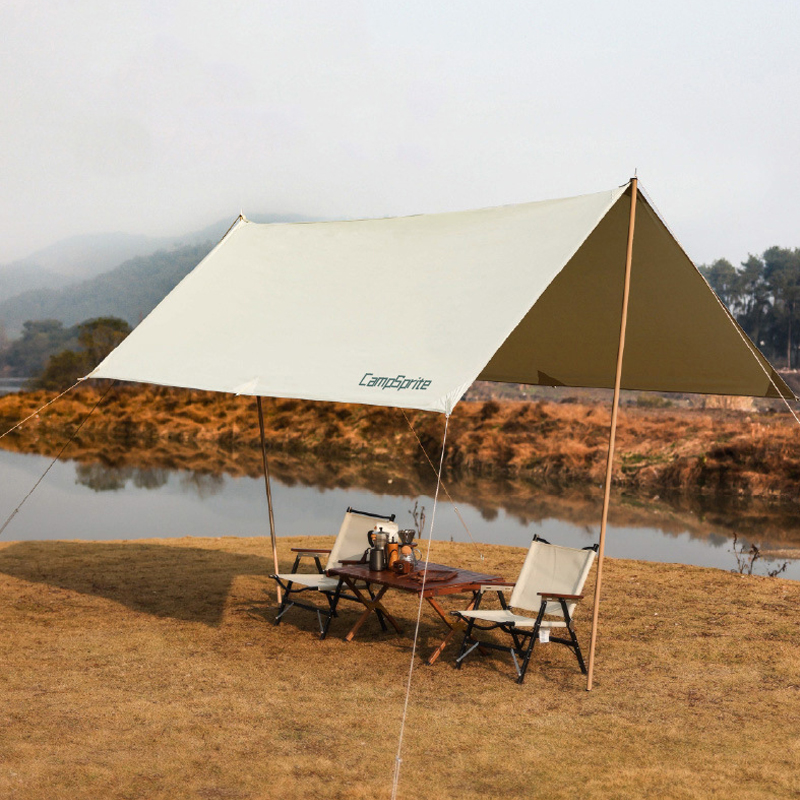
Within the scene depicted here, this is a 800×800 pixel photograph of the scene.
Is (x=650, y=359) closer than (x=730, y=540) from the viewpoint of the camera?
Yes

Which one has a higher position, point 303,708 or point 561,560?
point 561,560

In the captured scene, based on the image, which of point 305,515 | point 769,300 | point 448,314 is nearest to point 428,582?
point 448,314

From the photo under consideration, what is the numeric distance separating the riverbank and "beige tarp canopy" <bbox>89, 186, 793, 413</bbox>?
384 inches

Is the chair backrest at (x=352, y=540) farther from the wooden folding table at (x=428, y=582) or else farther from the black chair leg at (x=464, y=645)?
the black chair leg at (x=464, y=645)

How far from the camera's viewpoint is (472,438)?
20719 millimetres

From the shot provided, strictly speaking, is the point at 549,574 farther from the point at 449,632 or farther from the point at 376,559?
the point at 376,559

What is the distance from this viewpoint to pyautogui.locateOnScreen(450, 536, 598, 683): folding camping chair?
4457 millimetres

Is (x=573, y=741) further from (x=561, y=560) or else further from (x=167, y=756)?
(x=167, y=756)

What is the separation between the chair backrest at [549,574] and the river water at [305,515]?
5.54 m

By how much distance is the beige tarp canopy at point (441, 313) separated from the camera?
14.0 feet

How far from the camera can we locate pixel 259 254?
5.92 m

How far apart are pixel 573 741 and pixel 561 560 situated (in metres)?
1.25

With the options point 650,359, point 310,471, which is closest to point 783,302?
point 310,471

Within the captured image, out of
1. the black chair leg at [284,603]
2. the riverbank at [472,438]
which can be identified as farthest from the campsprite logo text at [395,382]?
the riverbank at [472,438]
